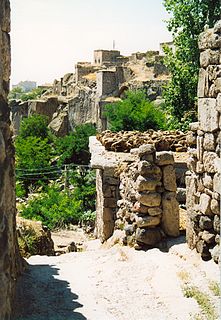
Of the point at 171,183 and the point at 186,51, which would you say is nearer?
the point at 171,183

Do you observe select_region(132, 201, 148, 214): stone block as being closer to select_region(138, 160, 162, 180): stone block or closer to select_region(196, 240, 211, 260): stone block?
select_region(138, 160, 162, 180): stone block

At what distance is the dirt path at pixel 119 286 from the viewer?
20.5 feet

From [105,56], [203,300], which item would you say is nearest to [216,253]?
[203,300]

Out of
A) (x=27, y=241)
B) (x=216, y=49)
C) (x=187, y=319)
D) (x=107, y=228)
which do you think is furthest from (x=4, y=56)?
(x=107, y=228)

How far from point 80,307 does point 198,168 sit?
245 cm

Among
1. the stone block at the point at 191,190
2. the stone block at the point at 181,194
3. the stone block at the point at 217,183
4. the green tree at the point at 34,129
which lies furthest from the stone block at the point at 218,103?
the green tree at the point at 34,129

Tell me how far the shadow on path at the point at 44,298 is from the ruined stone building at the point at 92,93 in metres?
25.3

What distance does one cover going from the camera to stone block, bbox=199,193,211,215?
717cm

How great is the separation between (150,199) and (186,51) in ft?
35.8

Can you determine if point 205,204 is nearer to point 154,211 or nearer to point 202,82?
point 154,211

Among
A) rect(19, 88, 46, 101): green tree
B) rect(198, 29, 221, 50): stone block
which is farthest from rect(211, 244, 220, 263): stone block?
rect(19, 88, 46, 101): green tree

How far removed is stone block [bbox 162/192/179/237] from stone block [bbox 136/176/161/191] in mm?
221

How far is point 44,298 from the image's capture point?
6.79m

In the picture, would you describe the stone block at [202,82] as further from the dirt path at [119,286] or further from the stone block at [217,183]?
the dirt path at [119,286]
